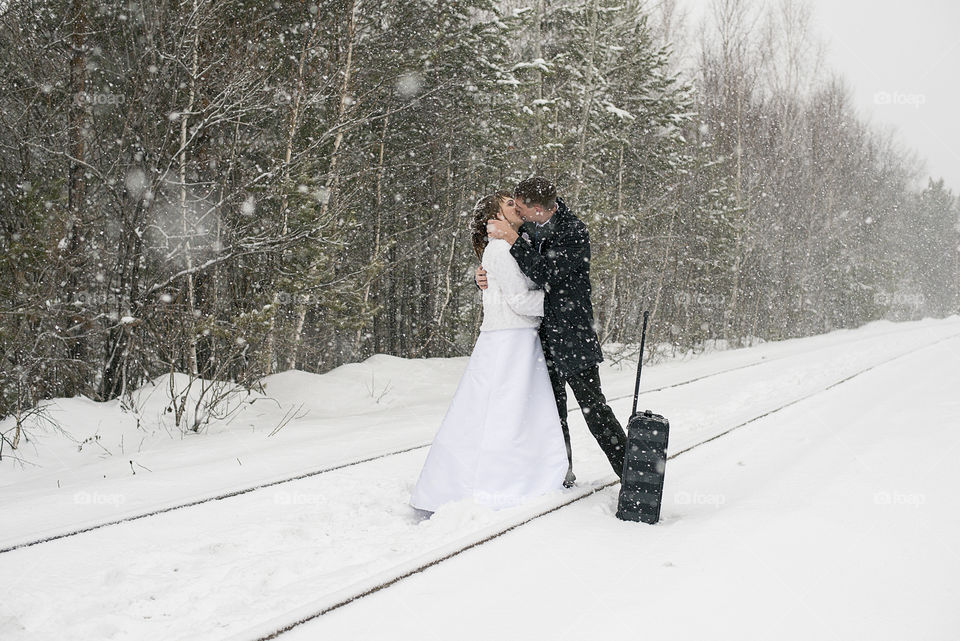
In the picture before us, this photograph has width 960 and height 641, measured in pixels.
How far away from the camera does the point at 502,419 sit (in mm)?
3893

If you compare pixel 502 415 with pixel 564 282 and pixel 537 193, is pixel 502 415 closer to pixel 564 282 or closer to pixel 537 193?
pixel 564 282

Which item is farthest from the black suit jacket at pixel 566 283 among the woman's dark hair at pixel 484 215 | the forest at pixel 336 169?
Result: the forest at pixel 336 169

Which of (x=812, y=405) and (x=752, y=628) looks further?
(x=812, y=405)

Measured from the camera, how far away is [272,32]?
31.4ft

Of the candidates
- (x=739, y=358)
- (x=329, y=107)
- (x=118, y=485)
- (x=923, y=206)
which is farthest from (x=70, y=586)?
(x=923, y=206)

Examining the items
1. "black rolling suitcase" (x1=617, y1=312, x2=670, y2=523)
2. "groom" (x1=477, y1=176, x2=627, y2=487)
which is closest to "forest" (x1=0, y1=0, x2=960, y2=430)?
"groom" (x1=477, y1=176, x2=627, y2=487)

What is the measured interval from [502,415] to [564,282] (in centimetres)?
92

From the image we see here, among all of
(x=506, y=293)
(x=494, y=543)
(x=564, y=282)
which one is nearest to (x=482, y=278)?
(x=506, y=293)

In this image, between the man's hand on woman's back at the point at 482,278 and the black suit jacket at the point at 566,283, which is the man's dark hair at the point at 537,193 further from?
the man's hand on woman's back at the point at 482,278

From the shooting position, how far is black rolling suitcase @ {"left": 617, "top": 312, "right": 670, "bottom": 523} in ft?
11.3

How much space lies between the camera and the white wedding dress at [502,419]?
3822 mm

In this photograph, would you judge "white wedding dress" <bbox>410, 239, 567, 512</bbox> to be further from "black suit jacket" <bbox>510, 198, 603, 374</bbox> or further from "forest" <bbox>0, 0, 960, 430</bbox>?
"forest" <bbox>0, 0, 960, 430</bbox>

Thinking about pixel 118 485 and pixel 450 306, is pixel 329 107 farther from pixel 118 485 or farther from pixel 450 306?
pixel 118 485

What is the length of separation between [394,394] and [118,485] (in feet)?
16.9
